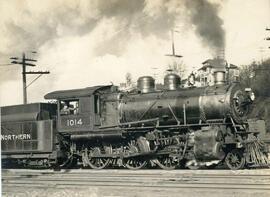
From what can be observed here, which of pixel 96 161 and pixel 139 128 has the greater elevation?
pixel 139 128

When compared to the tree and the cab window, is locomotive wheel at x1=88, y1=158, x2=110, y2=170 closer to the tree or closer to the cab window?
the cab window

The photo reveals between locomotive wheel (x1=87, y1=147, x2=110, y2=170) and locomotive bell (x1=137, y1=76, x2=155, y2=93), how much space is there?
1.14 meters

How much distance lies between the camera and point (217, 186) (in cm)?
434

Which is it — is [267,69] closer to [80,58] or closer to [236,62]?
[236,62]

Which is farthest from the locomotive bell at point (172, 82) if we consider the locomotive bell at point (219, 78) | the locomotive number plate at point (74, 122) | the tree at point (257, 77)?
the locomotive number plate at point (74, 122)

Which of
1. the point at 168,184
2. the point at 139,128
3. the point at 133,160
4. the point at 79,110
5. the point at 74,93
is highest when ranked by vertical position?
the point at 74,93

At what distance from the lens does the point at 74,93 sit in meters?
7.43

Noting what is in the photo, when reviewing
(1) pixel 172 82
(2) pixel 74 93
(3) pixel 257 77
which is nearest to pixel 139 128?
(1) pixel 172 82

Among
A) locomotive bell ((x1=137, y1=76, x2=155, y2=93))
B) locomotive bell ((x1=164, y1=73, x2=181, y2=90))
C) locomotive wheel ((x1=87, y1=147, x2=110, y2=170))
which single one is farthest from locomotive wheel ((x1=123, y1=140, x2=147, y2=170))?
locomotive bell ((x1=164, y1=73, x2=181, y2=90))

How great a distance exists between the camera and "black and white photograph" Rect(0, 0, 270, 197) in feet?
14.2

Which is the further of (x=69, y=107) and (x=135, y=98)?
(x=69, y=107)

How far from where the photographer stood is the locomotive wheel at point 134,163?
7028 mm

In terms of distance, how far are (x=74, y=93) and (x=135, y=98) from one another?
36.8 inches

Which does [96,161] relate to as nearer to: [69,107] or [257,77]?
[69,107]
